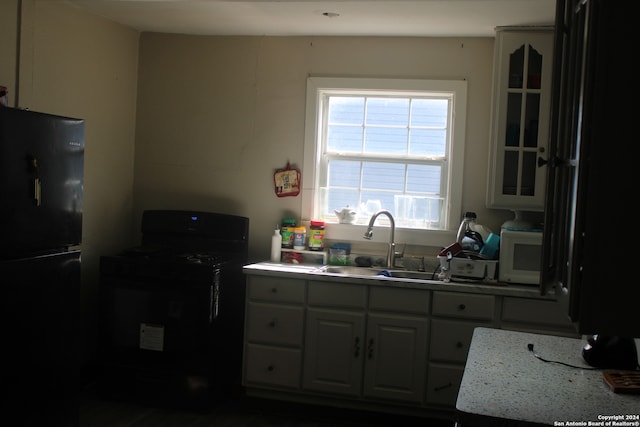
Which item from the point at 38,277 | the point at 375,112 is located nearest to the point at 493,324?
the point at 375,112

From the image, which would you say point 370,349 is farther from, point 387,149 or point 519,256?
point 387,149

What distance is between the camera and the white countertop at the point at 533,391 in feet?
4.63

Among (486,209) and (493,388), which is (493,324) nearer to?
(486,209)

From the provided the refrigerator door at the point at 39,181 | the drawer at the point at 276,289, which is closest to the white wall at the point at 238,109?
the drawer at the point at 276,289

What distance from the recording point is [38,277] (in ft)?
8.77

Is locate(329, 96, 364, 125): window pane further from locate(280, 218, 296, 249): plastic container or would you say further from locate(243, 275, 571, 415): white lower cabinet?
locate(243, 275, 571, 415): white lower cabinet

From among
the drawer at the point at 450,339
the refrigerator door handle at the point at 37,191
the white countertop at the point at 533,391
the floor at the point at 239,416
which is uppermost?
the refrigerator door handle at the point at 37,191

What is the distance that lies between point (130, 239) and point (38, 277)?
166 centimetres

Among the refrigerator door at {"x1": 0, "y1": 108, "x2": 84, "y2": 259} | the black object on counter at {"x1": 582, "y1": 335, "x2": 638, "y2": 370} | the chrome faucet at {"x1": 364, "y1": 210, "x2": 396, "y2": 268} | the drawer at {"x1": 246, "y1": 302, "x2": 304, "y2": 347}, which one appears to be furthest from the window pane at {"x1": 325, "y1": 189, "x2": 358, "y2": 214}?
the black object on counter at {"x1": 582, "y1": 335, "x2": 638, "y2": 370}

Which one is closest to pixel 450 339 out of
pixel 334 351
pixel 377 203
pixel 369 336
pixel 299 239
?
pixel 369 336

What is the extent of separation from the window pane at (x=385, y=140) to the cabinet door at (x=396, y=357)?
45.5 inches

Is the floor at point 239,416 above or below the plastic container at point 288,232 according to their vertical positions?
below

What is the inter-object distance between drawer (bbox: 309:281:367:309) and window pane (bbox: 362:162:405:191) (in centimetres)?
85

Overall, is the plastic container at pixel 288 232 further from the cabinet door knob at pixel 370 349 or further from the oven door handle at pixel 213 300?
the cabinet door knob at pixel 370 349
